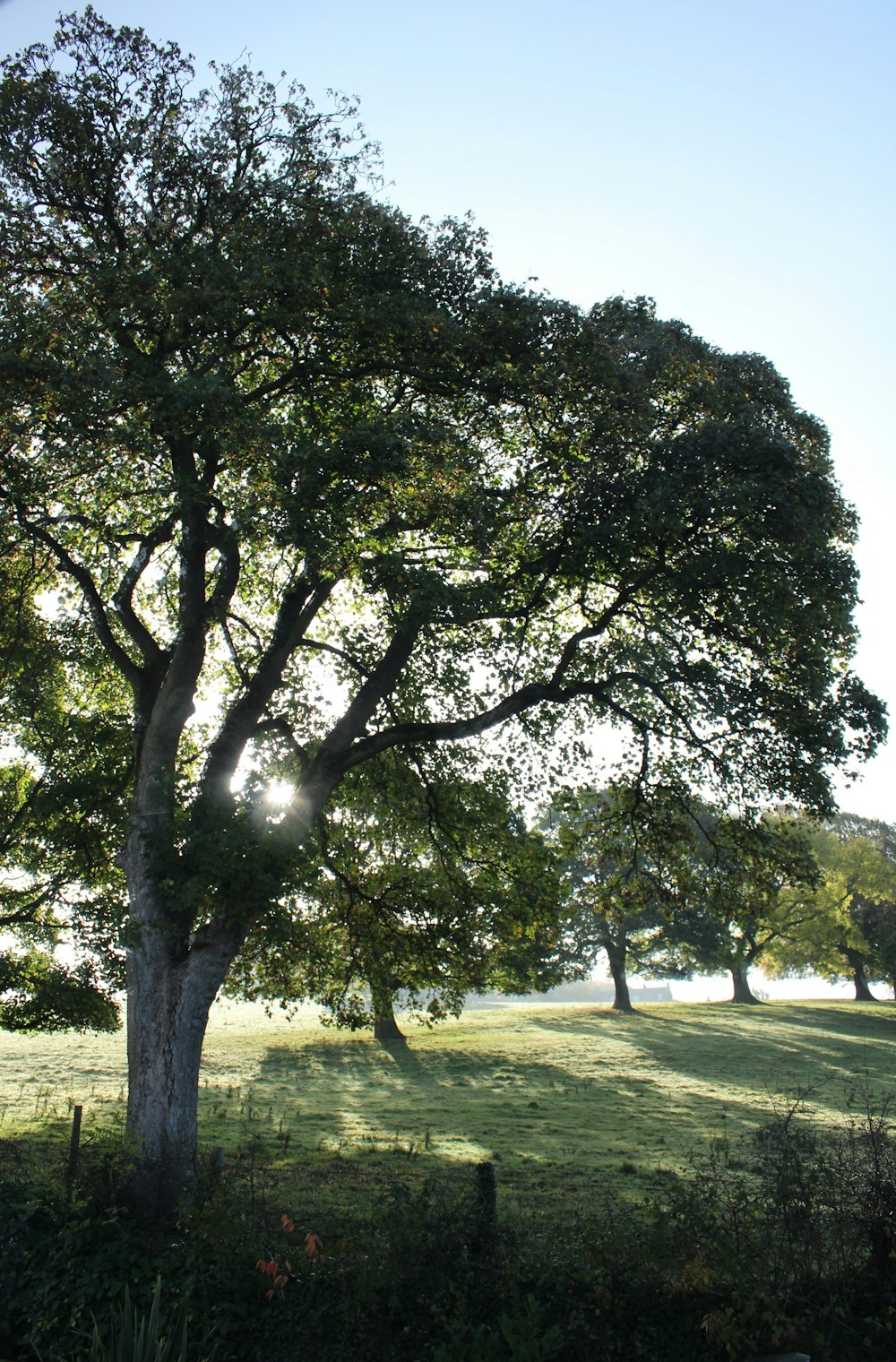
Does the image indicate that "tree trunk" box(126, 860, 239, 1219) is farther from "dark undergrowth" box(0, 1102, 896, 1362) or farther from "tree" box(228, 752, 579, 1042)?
"tree" box(228, 752, 579, 1042)

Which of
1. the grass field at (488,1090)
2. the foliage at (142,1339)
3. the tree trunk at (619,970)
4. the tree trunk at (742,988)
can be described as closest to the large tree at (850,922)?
the tree trunk at (742,988)

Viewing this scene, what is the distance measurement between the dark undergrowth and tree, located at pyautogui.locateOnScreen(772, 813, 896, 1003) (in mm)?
58851

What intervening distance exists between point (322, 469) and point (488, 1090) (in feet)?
74.1

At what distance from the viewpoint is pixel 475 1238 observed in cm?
973

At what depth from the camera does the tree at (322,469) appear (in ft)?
44.9

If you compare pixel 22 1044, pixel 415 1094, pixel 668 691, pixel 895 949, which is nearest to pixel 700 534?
pixel 668 691

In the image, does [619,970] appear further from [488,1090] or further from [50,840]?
[50,840]

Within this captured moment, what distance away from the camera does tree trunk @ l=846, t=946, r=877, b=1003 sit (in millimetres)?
70375

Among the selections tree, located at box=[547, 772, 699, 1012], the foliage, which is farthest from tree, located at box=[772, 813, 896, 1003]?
the foliage

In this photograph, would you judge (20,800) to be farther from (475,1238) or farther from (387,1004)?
(475,1238)

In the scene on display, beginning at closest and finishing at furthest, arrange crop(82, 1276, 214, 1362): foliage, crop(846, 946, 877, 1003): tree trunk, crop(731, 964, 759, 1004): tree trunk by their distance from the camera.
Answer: crop(82, 1276, 214, 1362): foliage, crop(731, 964, 759, 1004): tree trunk, crop(846, 946, 877, 1003): tree trunk

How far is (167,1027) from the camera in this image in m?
13.9

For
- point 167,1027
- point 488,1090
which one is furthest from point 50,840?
point 488,1090

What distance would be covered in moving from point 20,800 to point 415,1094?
1529 cm
